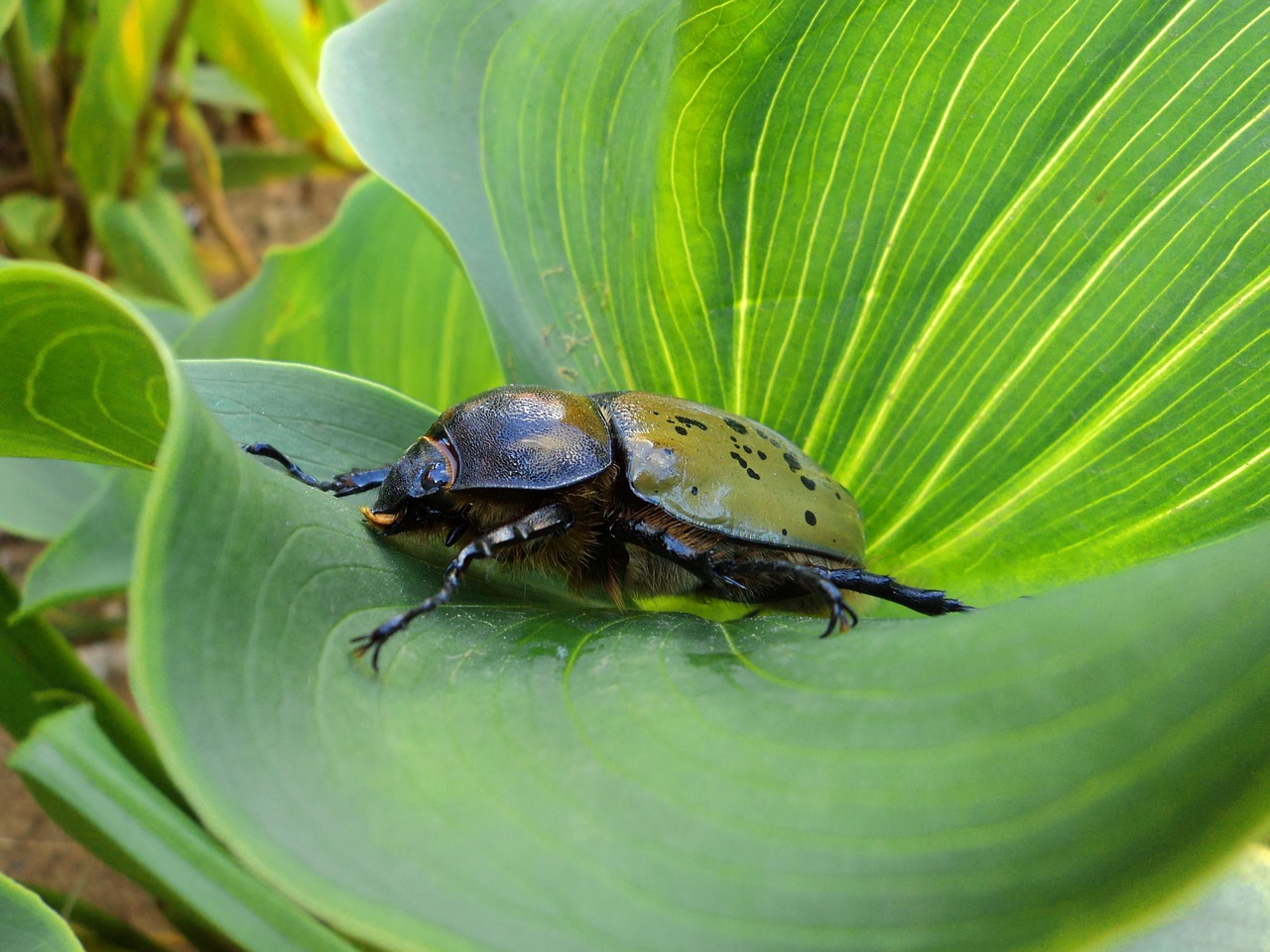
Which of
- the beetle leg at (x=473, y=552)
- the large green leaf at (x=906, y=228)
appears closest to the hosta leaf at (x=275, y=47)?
the large green leaf at (x=906, y=228)

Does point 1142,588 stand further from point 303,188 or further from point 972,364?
point 303,188

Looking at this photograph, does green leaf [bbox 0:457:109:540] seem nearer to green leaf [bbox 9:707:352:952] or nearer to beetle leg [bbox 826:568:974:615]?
green leaf [bbox 9:707:352:952]

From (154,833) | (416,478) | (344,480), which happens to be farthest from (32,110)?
(154,833)

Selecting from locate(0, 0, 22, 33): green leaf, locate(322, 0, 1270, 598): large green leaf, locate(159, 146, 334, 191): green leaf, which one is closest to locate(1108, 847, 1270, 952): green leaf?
locate(322, 0, 1270, 598): large green leaf

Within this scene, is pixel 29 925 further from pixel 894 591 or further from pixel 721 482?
pixel 894 591

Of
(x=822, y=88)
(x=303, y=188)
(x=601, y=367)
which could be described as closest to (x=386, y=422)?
(x=601, y=367)
